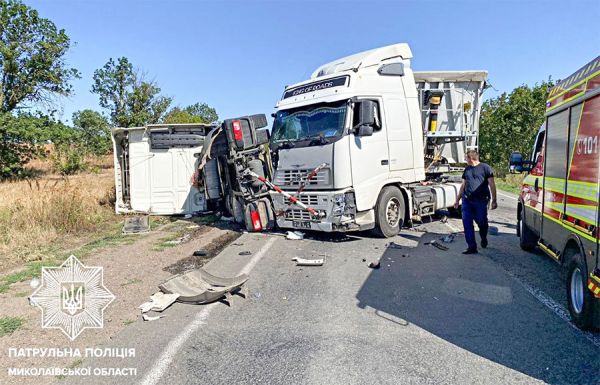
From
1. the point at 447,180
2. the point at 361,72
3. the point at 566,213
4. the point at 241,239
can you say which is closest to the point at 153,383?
the point at 566,213

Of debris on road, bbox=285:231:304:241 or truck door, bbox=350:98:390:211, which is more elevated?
truck door, bbox=350:98:390:211

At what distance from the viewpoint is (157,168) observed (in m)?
12.1

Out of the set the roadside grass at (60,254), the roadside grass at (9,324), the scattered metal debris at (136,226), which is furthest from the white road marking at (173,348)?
the scattered metal debris at (136,226)

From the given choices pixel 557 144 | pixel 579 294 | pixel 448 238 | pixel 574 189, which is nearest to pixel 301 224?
pixel 448 238

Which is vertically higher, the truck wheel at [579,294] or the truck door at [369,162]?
the truck door at [369,162]

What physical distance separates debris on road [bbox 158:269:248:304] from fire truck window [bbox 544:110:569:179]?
4.13m

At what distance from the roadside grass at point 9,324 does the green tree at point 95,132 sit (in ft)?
107

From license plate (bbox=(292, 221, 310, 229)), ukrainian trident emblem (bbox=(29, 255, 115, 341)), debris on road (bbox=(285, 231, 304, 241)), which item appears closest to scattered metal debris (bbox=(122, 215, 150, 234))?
ukrainian trident emblem (bbox=(29, 255, 115, 341))

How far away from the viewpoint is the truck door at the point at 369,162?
7613 millimetres

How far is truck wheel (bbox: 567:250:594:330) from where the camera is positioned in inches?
148

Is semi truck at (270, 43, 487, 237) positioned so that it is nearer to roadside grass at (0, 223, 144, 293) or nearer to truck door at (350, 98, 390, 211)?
truck door at (350, 98, 390, 211)

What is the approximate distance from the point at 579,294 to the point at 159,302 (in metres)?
4.49

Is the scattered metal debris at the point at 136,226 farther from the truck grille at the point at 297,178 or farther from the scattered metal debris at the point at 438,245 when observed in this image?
the scattered metal debris at the point at 438,245

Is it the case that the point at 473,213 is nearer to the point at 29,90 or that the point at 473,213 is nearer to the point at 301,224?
the point at 301,224
